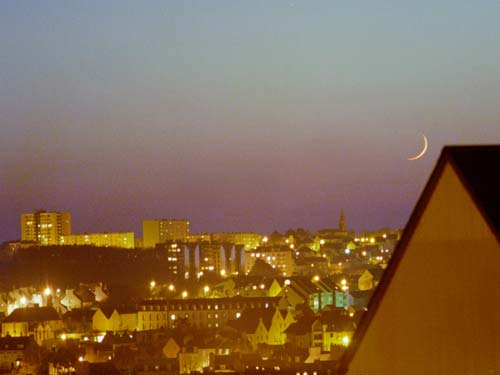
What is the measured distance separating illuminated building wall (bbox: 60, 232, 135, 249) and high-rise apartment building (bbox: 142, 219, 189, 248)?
51.4 inches

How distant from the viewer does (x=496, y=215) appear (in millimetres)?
2248

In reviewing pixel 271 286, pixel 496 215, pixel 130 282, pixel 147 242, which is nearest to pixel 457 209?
pixel 496 215

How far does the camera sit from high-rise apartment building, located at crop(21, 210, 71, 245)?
299 feet

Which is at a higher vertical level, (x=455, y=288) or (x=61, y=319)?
(x=61, y=319)

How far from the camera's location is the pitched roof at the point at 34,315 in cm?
4169

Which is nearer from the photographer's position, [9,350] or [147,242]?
[9,350]

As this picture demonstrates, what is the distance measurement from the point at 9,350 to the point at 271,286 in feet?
60.0

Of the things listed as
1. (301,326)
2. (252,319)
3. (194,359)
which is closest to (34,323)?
(252,319)

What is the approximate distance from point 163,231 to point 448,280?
88.2 metres

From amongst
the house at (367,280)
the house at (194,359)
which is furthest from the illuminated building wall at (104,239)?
the house at (194,359)

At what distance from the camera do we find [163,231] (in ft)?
296

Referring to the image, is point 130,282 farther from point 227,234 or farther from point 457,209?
point 457,209

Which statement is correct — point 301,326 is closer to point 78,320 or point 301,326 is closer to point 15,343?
point 15,343

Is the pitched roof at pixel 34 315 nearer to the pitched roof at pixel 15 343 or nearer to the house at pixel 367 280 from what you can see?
the pitched roof at pixel 15 343
